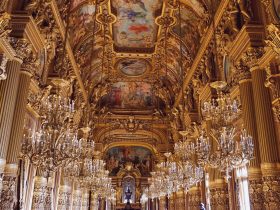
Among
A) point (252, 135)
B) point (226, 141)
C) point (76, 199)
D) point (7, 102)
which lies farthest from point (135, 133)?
point (226, 141)

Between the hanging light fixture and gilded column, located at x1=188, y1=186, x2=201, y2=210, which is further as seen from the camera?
gilded column, located at x1=188, y1=186, x2=201, y2=210

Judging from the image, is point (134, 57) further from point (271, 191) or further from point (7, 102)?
point (271, 191)

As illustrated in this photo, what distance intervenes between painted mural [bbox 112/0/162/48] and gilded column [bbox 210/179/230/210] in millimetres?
8479

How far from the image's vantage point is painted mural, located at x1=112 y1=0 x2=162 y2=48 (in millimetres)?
15805

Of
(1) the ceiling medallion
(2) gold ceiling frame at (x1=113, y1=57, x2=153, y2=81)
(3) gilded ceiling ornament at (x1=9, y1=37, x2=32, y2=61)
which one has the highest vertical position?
(1) the ceiling medallion

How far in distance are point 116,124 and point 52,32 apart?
1462 centimetres

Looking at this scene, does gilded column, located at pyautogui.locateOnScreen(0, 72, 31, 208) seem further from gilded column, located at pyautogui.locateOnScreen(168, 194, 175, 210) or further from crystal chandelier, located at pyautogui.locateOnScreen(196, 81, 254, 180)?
gilded column, located at pyautogui.locateOnScreen(168, 194, 175, 210)

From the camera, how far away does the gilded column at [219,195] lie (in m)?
12.2

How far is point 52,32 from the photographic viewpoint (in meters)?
12.2

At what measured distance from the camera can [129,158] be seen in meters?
34.1

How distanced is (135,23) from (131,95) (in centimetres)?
956

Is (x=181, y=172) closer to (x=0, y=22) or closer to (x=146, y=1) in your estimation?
(x=0, y=22)

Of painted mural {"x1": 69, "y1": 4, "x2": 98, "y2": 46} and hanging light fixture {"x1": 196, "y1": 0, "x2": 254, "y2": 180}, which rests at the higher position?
painted mural {"x1": 69, "y1": 4, "x2": 98, "y2": 46}

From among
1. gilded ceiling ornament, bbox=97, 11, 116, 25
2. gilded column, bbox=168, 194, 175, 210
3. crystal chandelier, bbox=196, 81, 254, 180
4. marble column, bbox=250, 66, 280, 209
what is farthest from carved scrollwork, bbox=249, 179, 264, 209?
gilded column, bbox=168, 194, 175, 210
